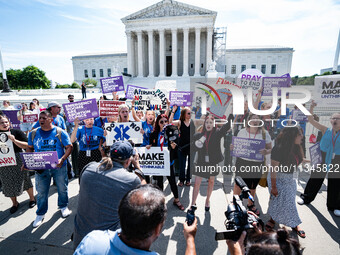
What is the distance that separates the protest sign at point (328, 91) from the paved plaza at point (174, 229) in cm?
212

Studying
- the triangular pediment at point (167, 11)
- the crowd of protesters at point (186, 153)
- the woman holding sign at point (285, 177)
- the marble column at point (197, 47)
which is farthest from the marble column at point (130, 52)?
the woman holding sign at point (285, 177)

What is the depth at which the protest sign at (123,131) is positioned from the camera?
157 inches

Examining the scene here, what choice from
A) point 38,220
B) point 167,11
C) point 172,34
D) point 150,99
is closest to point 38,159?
point 38,220

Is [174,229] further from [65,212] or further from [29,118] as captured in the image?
[29,118]

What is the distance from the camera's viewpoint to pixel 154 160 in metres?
3.81

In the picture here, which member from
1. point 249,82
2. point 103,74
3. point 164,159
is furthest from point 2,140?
point 103,74

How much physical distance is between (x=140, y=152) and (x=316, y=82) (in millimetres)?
3799

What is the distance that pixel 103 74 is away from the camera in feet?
193

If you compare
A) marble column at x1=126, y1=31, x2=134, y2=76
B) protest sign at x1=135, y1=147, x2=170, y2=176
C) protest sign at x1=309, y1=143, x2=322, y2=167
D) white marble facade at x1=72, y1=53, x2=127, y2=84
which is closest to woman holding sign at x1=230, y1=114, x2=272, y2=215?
protest sign at x1=309, y1=143, x2=322, y2=167

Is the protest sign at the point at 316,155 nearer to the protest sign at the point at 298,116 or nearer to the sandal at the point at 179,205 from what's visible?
the protest sign at the point at 298,116

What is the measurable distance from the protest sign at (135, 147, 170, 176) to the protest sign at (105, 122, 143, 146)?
36 centimetres

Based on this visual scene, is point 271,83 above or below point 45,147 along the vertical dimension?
above

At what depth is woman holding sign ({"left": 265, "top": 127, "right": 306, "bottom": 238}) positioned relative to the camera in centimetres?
286

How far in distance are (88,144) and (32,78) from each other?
221 ft
